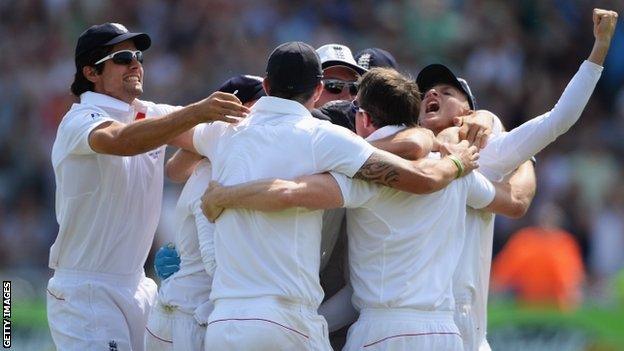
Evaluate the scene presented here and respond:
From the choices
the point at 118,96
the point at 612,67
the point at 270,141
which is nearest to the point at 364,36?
the point at 612,67

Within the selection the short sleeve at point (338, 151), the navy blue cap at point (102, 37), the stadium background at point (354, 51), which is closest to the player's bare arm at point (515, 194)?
the short sleeve at point (338, 151)

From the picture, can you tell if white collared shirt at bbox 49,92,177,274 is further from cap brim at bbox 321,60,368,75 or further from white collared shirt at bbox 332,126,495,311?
white collared shirt at bbox 332,126,495,311

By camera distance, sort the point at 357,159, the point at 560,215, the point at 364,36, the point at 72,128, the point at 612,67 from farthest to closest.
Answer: the point at 364,36 → the point at 612,67 → the point at 560,215 → the point at 72,128 → the point at 357,159

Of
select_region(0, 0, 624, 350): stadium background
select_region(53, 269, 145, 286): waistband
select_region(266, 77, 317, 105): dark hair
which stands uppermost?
select_region(266, 77, 317, 105): dark hair

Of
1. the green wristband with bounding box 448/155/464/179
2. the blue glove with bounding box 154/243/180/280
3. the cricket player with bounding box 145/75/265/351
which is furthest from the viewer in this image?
the blue glove with bounding box 154/243/180/280

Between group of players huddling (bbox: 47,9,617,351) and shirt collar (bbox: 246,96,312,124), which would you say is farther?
shirt collar (bbox: 246,96,312,124)

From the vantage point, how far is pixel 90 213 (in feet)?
24.6

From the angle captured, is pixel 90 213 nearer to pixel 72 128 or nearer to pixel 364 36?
pixel 72 128

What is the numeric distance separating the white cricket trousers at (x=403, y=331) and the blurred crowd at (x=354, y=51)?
329 inches

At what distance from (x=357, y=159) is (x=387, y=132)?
0.37 m

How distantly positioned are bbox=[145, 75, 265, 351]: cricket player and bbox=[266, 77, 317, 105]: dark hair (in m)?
0.50

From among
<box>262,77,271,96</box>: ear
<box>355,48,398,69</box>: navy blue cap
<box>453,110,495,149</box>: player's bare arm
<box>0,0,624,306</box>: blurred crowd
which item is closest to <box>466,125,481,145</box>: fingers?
<box>453,110,495,149</box>: player's bare arm

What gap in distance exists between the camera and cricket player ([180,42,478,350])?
20.8 ft

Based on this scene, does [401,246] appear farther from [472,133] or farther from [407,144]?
[472,133]
